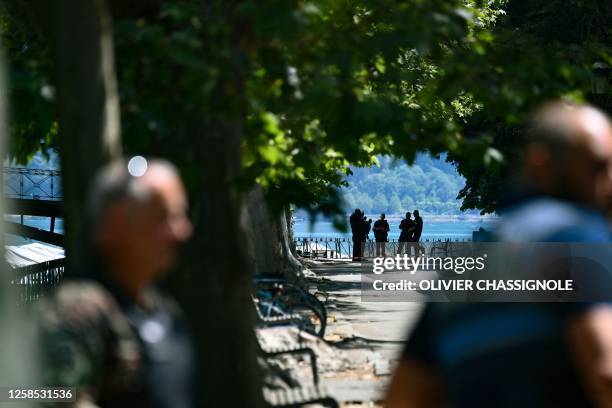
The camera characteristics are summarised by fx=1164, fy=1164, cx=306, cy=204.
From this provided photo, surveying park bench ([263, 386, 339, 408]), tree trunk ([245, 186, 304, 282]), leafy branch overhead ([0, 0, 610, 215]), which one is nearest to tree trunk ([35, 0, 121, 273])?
leafy branch overhead ([0, 0, 610, 215])

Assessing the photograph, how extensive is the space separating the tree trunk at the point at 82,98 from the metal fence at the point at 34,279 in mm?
10053

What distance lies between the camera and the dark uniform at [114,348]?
2.75 metres

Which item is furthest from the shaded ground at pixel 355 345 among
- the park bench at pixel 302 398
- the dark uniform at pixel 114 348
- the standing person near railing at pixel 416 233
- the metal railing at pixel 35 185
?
the metal railing at pixel 35 185

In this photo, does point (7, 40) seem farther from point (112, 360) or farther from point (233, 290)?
point (112, 360)

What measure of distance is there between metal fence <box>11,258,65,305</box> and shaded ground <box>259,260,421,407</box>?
4084 mm

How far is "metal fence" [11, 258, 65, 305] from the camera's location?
15.7m

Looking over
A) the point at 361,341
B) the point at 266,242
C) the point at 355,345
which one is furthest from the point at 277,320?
the point at 266,242

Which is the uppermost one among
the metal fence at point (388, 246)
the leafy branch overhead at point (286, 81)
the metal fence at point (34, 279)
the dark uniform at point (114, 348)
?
the metal fence at point (388, 246)

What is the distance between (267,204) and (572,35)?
20.5 metres

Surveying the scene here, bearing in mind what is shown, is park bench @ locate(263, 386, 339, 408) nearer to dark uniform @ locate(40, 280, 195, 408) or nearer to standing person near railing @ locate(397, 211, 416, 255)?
dark uniform @ locate(40, 280, 195, 408)

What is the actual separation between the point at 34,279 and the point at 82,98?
39.8 feet

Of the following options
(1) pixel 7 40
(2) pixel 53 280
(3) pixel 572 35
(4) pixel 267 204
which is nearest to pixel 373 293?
(3) pixel 572 35

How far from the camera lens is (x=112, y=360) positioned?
2.85 metres

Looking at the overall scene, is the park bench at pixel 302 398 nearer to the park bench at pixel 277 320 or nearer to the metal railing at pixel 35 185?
the park bench at pixel 277 320
